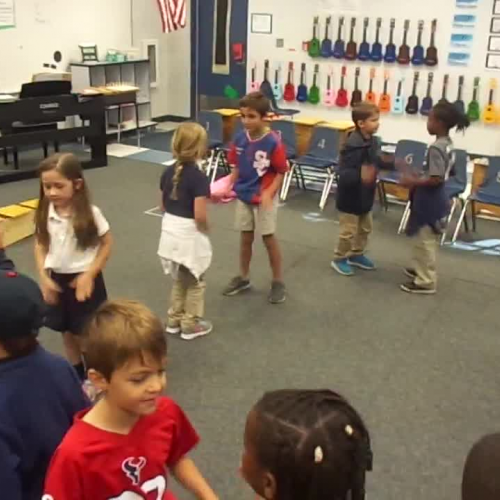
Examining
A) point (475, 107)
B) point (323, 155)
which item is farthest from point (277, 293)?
point (475, 107)

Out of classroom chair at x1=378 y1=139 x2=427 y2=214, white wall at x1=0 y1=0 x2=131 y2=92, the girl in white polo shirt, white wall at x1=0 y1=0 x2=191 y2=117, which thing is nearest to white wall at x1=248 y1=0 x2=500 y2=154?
white wall at x1=0 y1=0 x2=191 y2=117

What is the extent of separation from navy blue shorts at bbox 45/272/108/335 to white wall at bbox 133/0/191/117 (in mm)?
7373

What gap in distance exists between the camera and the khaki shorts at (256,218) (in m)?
4.23

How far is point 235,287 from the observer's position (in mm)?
4535

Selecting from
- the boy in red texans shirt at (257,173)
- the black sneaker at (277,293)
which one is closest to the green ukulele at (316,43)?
the boy in red texans shirt at (257,173)

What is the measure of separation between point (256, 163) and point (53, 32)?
5.30 m

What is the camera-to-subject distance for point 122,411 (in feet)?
4.96

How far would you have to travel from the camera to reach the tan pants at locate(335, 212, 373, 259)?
478 cm

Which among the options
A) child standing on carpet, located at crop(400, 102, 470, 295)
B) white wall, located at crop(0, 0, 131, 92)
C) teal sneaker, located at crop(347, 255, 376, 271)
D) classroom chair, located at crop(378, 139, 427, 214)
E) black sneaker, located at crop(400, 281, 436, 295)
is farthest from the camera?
white wall, located at crop(0, 0, 131, 92)

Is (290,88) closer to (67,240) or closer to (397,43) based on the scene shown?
(397,43)

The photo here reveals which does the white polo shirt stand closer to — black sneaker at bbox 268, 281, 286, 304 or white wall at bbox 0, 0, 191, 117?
black sneaker at bbox 268, 281, 286, 304

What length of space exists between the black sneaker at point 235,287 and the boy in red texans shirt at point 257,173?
0.75ft

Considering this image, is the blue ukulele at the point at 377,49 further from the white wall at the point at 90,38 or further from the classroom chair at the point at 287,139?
the white wall at the point at 90,38

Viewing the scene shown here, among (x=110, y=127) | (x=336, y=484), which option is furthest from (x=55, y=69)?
(x=336, y=484)
